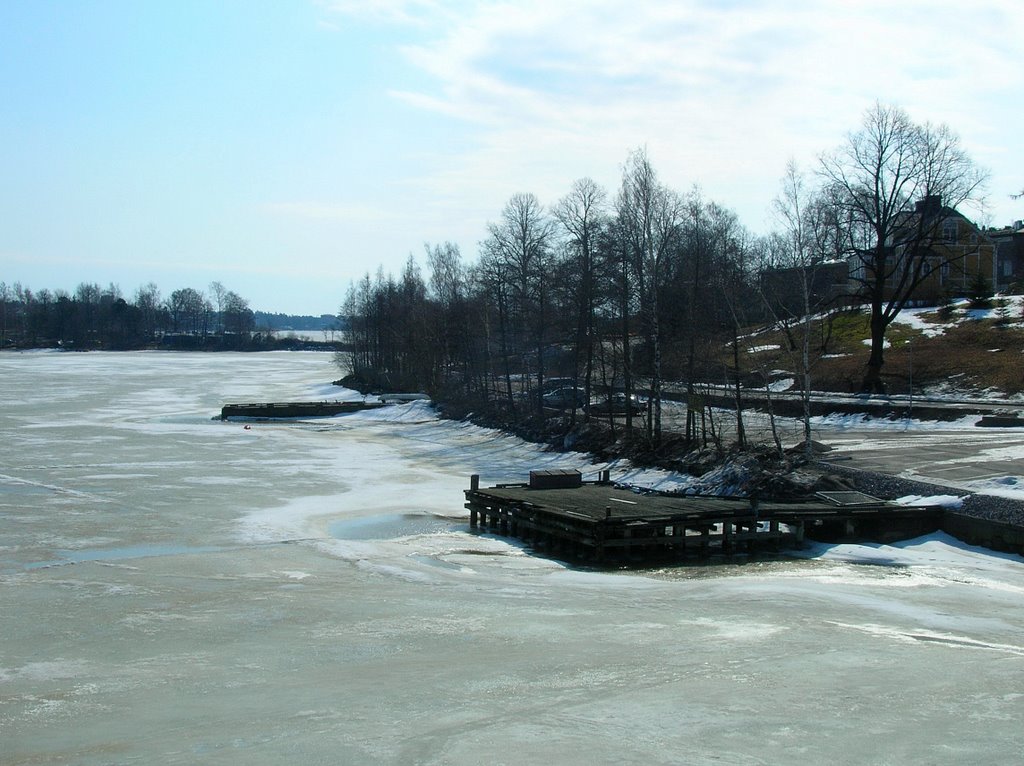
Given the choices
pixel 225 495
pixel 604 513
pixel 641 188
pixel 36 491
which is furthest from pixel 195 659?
pixel 641 188

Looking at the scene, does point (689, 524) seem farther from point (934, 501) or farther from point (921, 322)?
point (921, 322)

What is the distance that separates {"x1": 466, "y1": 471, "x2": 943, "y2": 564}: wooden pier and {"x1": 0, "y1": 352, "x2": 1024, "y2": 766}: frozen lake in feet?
2.83

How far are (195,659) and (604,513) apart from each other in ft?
35.7

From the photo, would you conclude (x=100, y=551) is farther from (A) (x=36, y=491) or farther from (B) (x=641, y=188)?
(B) (x=641, y=188)

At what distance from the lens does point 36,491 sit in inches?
1127

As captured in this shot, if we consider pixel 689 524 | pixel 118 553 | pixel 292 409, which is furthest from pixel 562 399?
pixel 118 553

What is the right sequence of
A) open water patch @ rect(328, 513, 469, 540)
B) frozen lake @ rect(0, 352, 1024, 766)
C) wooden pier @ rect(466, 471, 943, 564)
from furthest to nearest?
open water patch @ rect(328, 513, 469, 540), wooden pier @ rect(466, 471, 943, 564), frozen lake @ rect(0, 352, 1024, 766)

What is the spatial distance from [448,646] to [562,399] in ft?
113

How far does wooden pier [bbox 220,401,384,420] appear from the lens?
5950 centimetres

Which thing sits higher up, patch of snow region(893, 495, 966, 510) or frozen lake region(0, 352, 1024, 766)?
patch of snow region(893, 495, 966, 510)

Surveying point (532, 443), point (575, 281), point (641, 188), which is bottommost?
point (532, 443)

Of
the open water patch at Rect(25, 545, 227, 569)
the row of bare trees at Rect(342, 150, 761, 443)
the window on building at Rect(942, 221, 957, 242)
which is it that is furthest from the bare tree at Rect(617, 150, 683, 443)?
the window on building at Rect(942, 221, 957, 242)

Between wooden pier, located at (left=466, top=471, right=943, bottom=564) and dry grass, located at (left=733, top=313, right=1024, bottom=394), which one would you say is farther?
dry grass, located at (left=733, top=313, right=1024, bottom=394)

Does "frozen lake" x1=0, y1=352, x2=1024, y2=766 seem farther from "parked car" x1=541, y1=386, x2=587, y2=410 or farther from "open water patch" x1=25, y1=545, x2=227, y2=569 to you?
"parked car" x1=541, y1=386, x2=587, y2=410
